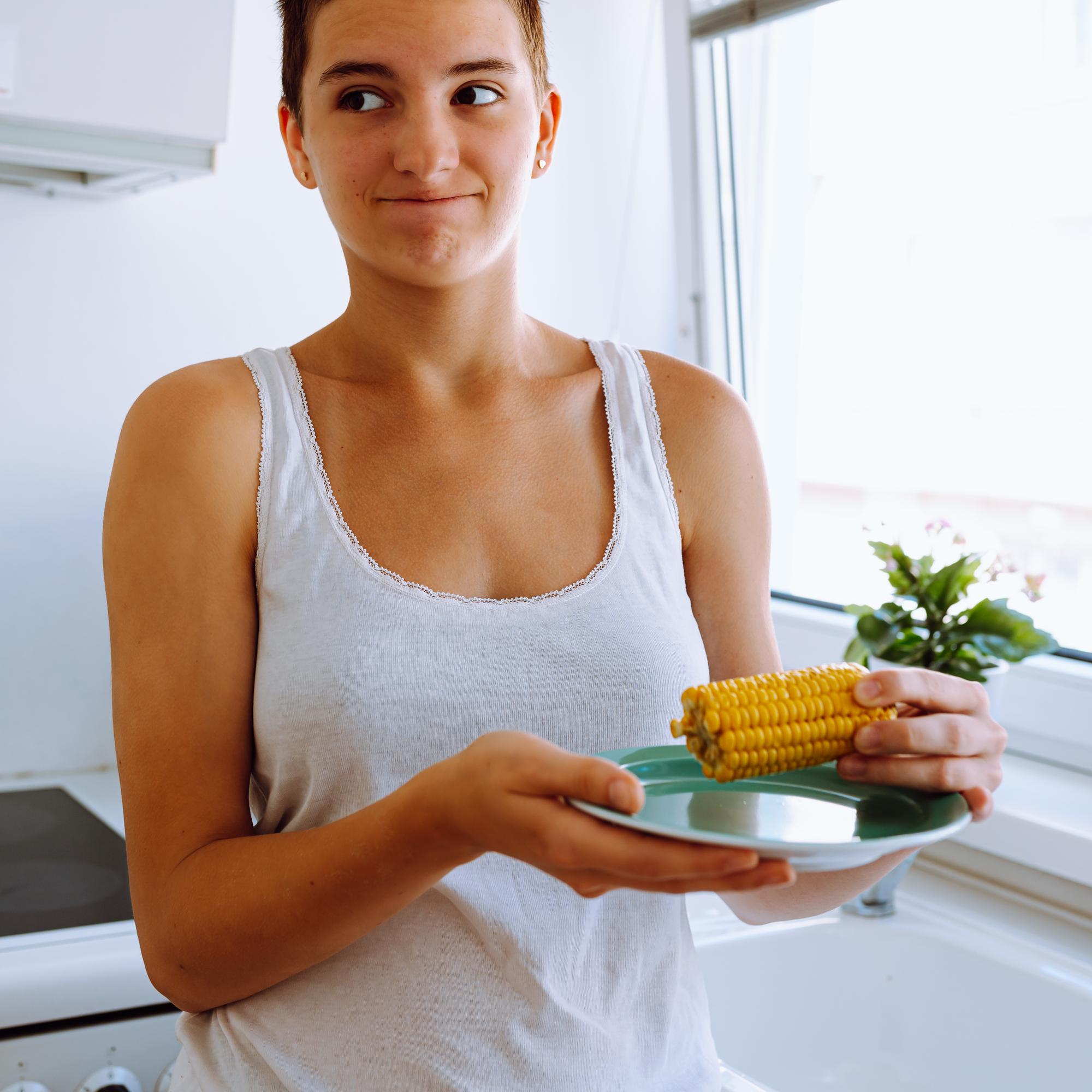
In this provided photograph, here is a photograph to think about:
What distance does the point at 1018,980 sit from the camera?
152 cm

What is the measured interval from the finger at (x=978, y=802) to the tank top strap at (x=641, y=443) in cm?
34

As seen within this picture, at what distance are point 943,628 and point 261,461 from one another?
1.11 m

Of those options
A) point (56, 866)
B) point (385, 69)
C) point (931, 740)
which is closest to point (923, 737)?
point (931, 740)

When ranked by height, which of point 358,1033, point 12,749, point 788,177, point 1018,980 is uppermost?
point 788,177

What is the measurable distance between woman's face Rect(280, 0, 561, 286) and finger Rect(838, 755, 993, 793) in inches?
19.0

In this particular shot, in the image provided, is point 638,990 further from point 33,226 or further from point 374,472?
point 33,226

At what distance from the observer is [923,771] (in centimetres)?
79

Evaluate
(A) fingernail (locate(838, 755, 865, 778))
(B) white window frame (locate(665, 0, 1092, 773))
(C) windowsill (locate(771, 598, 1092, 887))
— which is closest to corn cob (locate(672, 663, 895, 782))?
(A) fingernail (locate(838, 755, 865, 778))

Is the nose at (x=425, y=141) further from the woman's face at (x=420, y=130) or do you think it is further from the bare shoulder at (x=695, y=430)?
the bare shoulder at (x=695, y=430)

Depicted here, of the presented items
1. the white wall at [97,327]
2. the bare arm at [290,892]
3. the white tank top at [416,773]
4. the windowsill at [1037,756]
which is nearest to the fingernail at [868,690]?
the white tank top at [416,773]

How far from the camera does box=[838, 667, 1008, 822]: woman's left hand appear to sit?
0.79 meters

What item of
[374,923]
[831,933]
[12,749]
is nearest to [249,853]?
[374,923]

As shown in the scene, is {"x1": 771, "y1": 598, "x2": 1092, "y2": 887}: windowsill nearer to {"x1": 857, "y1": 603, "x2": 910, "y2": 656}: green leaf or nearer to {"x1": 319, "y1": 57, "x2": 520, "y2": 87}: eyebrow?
{"x1": 857, "y1": 603, "x2": 910, "y2": 656}: green leaf

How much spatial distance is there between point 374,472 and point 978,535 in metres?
1.44
